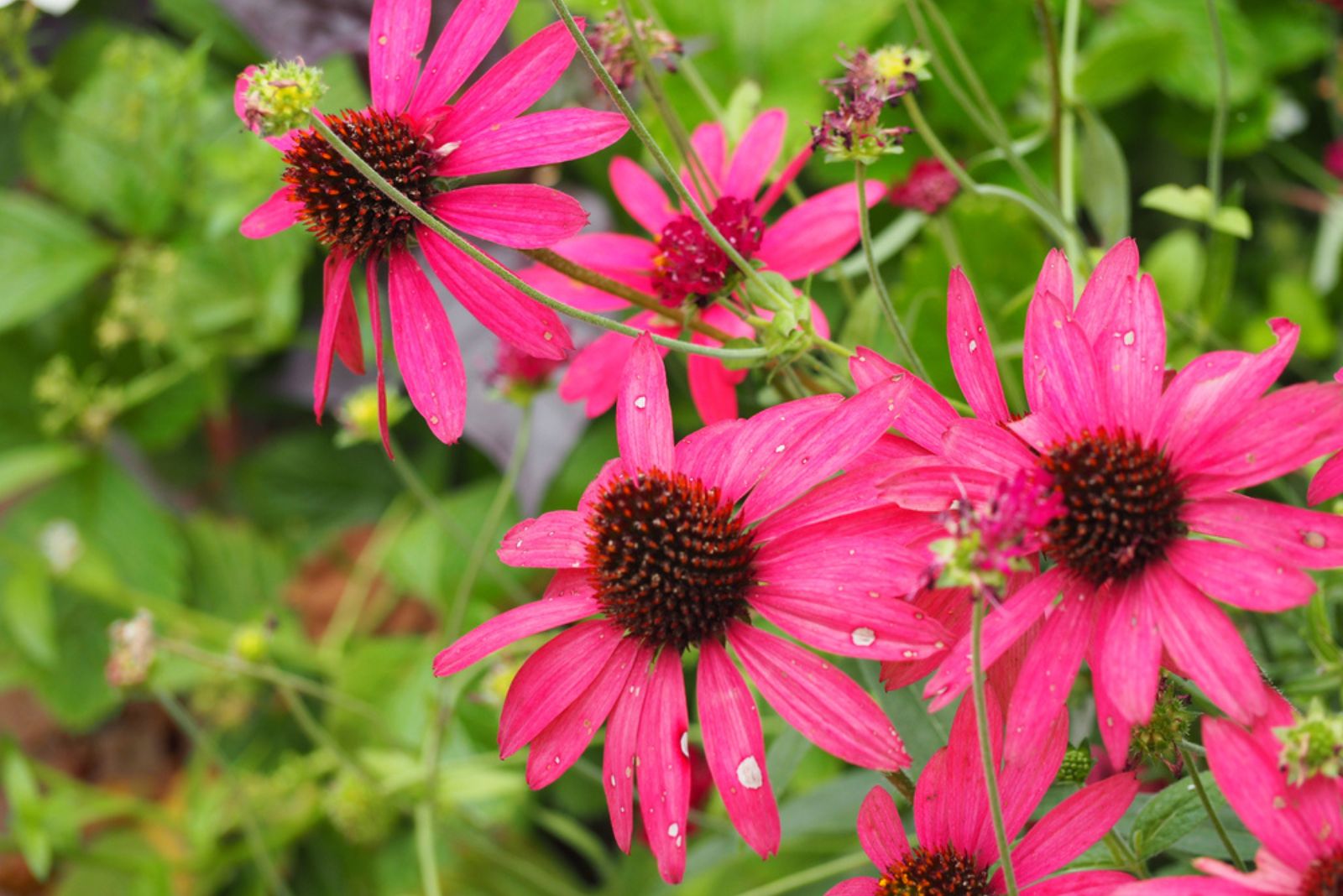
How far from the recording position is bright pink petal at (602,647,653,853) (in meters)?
0.37

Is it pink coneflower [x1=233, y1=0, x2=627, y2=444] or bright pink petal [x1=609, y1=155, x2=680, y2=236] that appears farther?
bright pink petal [x1=609, y1=155, x2=680, y2=236]

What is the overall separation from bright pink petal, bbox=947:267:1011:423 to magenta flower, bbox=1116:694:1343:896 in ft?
0.40

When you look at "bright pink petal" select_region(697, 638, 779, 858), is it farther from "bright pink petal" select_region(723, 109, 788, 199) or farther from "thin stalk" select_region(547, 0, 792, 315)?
"bright pink petal" select_region(723, 109, 788, 199)

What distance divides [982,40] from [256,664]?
2.21 feet

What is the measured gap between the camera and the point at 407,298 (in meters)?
0.44

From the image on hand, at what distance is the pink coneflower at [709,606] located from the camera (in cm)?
35

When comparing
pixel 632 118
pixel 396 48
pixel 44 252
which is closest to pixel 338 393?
pixel 44 252

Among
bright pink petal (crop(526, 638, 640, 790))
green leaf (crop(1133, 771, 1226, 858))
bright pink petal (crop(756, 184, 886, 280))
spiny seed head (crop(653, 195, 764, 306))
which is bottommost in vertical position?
green leaf (crop(1133, 771, 1226, 858))

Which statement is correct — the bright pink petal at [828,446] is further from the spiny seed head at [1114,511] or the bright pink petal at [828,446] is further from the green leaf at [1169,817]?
the green leaf at [1169,817]

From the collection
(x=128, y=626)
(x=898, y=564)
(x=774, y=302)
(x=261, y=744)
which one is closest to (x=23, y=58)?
(x=128, y=626)

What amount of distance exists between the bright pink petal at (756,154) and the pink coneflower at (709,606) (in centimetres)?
18

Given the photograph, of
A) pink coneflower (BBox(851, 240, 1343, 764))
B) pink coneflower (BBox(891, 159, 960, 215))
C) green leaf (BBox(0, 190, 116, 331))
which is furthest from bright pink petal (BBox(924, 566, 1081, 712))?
green leaf (BBox(0, 190, 116, 331))

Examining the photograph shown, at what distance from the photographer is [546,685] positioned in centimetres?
39

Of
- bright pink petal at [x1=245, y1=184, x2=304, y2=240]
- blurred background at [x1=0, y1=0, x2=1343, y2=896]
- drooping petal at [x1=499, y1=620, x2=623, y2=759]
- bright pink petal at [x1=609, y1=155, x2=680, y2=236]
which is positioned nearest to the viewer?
drooping petal at [x1=499, y1=620, x2=623, y2=759]
